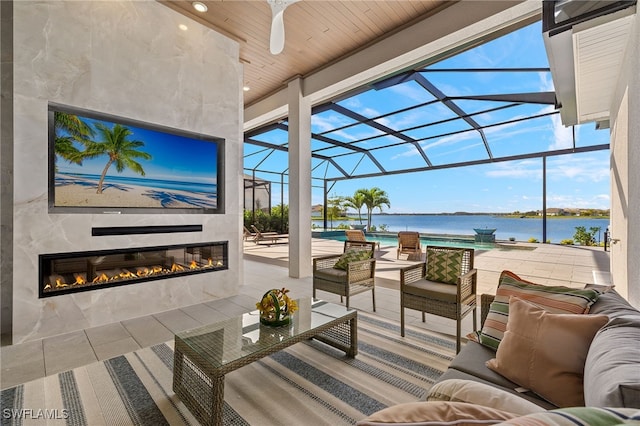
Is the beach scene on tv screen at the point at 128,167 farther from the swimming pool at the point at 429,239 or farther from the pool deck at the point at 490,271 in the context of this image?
the swimming pool at the point at 429,239

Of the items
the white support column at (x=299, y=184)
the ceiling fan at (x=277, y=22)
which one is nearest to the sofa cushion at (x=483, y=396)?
the ceiling fan at (x=277, y=22)

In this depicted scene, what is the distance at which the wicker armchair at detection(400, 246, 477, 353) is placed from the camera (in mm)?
2408


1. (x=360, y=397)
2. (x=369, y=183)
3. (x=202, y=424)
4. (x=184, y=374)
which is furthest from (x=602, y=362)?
(x=369, y=183)

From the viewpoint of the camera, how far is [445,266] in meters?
2.82

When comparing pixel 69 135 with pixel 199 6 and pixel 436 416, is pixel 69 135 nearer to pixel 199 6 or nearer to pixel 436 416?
pixel 199 6

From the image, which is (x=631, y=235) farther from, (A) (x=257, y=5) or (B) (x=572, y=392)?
(A) (x=257, y=5)

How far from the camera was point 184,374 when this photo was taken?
5.88 feet

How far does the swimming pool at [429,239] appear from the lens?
9.41 m

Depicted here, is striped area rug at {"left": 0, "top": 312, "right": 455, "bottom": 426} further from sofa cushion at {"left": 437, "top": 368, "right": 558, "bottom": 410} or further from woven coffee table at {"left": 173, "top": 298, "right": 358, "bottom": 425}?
sofa cushion at {"left": 437, "top": 368, "right": 558, "bottom": 410}

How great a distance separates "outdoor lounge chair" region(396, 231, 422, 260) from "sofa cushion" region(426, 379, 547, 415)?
6.04 metres

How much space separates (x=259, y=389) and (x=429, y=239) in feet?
33.9

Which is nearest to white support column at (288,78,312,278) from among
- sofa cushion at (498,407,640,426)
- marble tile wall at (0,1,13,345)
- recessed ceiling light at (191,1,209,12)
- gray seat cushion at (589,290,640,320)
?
recessed ceiling light at (191,1,209,12)

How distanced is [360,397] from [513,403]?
45.5 inches

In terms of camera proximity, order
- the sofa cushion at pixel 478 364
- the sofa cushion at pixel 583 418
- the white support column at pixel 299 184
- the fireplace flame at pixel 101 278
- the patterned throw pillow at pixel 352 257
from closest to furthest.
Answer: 1. the sofa cushion at pixel 583 418
2. the sofa cushion at pixel 478 364
3. the fireplace flame at pixel 101 278
4. the patterned throw pillow at pixel 352 257
5. the white support column at pixel 299 184
